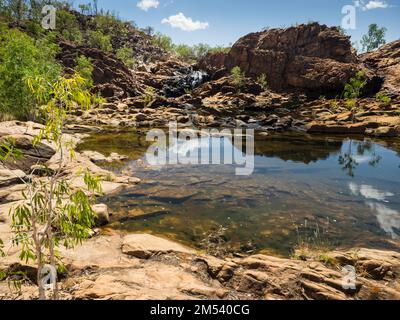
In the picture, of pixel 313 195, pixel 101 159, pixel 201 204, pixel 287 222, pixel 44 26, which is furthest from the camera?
pixel 44 26

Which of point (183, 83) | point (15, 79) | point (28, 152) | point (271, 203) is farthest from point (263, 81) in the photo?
point (28, 152)

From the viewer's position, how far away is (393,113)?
1473 inches

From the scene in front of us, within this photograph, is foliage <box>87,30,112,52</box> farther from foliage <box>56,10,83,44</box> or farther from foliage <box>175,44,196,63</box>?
foliage <box>175,44,196,63</box>

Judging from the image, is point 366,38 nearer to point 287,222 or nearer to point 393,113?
point 393,113

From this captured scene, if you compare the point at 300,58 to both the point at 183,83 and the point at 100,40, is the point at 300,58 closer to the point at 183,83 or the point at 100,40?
the point at 183,83

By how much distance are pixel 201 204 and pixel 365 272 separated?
6.21 m

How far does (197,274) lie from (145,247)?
158 centimetres

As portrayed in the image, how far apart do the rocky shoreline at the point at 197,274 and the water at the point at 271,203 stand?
149 cm

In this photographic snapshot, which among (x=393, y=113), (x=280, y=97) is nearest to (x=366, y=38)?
(x=280, y=97)

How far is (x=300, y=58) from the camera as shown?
70438mm

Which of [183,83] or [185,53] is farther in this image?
[185,53]

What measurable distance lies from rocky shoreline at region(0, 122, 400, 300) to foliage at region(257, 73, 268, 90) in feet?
222

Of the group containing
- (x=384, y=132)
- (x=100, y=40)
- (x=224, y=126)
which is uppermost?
(x=100, y=40)
